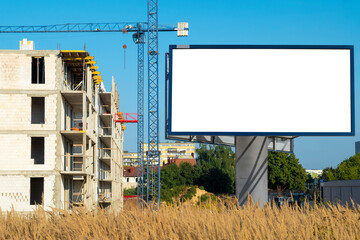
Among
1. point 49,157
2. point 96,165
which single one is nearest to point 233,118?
point 49,157

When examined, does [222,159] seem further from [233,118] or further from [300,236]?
[300,236]

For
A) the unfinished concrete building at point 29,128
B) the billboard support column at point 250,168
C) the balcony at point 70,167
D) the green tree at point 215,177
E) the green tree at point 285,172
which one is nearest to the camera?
the billboard support column at point 250,168

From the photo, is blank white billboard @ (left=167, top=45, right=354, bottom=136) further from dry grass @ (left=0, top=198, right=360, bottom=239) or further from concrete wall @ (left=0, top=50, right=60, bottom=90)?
concrete wall @ (left=0, top=50, right=60, bottom=90)

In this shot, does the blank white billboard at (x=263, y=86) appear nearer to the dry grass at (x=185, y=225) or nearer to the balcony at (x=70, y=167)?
the dry grass at (x=185, y=225)

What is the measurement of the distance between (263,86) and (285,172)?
272 feet

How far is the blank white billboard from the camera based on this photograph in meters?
16.8

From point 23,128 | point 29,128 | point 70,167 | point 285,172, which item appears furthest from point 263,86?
point 285,172

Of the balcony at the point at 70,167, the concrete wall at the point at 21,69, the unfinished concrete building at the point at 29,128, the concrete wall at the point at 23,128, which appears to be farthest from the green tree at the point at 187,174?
the concrete wall at the point at 21,69

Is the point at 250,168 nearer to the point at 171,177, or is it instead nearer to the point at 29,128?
the point at 29,128

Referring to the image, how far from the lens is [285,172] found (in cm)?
9738

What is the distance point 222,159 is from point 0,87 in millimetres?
107127

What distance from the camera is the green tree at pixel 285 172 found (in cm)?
9700

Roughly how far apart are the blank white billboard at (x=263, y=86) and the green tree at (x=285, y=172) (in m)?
81.2

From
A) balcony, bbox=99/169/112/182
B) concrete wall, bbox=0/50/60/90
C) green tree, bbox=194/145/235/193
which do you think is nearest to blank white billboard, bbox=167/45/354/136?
concrete wall, bbox=0/50/60/90
